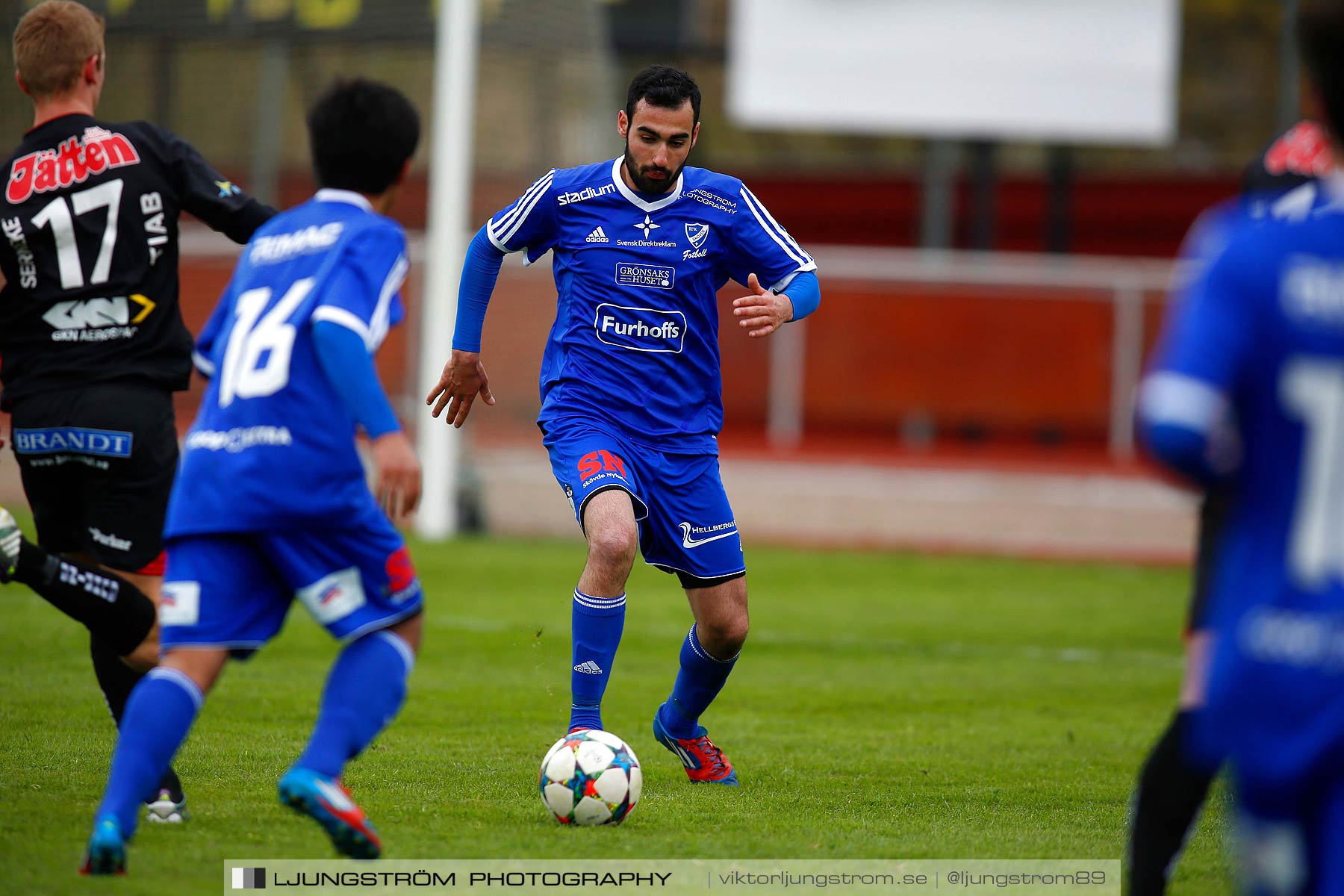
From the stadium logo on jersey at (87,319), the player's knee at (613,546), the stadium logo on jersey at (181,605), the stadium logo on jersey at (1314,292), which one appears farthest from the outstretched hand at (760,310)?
the stadium logo on jersey at (1314,292)

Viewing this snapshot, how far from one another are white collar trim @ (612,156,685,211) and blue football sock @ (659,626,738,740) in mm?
1536

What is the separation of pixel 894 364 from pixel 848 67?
143 inches

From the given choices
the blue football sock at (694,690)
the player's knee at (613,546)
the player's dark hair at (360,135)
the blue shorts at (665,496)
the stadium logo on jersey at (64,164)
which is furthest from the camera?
the blue football sock at (694,690)

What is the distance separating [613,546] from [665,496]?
41 cm

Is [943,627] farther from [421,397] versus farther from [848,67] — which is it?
[848,67]

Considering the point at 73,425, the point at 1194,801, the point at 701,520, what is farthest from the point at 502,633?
the point at 1194,801

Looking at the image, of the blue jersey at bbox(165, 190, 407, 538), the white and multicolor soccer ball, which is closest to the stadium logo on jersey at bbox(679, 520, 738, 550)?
the white and multicolor soccer ball

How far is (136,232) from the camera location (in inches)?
185

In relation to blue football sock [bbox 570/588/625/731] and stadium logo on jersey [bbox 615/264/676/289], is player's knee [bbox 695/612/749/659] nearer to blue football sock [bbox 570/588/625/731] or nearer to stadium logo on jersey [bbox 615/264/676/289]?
blue football sock [bbox 570/588/625/731]

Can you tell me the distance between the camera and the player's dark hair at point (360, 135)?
3807 millimetres

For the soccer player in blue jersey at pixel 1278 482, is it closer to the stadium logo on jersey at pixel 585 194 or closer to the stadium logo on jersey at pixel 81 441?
the stadium logo on jersey at pixel 81 441

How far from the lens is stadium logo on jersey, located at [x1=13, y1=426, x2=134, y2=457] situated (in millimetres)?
4566

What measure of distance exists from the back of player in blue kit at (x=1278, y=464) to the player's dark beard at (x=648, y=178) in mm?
3208

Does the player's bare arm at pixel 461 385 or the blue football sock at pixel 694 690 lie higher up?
the player's bare arm at pixel 461 385
